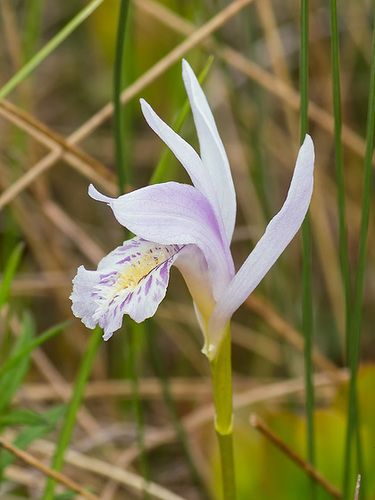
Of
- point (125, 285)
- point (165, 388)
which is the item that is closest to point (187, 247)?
point (125, 285)

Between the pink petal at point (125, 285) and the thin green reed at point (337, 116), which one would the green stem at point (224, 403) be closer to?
the pink petal at point (125, 285)

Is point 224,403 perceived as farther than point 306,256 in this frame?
No

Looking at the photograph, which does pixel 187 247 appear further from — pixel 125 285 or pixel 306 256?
pixel 306 256

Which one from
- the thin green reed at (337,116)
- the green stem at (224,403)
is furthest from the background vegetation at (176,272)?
the green stem at (224,403)

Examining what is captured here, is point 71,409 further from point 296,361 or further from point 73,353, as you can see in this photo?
point 73,353

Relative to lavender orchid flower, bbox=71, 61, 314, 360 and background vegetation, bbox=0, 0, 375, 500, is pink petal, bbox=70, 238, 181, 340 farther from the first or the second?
background vegetation, bbox=0, 0, 375, 500

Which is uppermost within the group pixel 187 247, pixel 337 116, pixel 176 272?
pixel 176 272

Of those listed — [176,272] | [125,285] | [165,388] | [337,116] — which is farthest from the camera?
[176,272]
